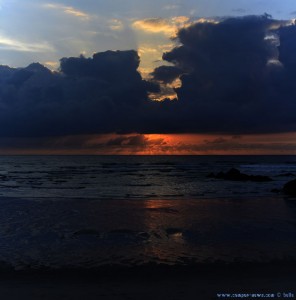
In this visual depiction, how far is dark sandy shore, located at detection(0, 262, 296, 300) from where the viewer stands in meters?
8.88

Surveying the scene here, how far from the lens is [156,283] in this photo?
9.87 m

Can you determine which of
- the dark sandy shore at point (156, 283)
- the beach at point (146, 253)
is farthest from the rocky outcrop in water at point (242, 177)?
the dark sandy shore at point (156, 283)

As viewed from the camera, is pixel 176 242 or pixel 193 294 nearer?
pixel 193 294

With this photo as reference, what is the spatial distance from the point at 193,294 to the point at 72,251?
568 cm

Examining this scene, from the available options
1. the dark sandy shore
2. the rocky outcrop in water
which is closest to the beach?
the dark sandy shore

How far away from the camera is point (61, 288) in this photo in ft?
31.0

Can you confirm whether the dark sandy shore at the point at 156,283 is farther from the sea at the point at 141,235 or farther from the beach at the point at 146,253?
the sea at the point at 141,235

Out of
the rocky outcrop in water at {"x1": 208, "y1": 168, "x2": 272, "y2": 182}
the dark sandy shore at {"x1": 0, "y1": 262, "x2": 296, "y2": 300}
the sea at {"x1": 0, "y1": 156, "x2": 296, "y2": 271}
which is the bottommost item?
the rocky outcrop in water at {"x1": 208, "y1": 168, "x2": 272, "y2": 182}

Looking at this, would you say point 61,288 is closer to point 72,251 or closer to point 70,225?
point 72,251

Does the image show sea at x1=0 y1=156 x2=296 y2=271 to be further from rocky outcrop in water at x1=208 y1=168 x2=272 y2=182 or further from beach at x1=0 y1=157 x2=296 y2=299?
rocky outcrop in water at x1=208 y1=168 x2=272 y2=182

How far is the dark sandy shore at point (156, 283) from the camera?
29.1 ft

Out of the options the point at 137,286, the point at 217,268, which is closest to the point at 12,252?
the point at 137,286

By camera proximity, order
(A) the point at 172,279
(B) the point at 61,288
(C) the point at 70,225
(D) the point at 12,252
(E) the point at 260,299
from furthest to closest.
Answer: (C) the point at 70,225 < (D) the point at 12,252 < (A) the point at 172,279 < (B) the point at 61,288 < (E) the point at 260,299

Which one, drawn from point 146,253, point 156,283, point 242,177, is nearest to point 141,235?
point 146,253
